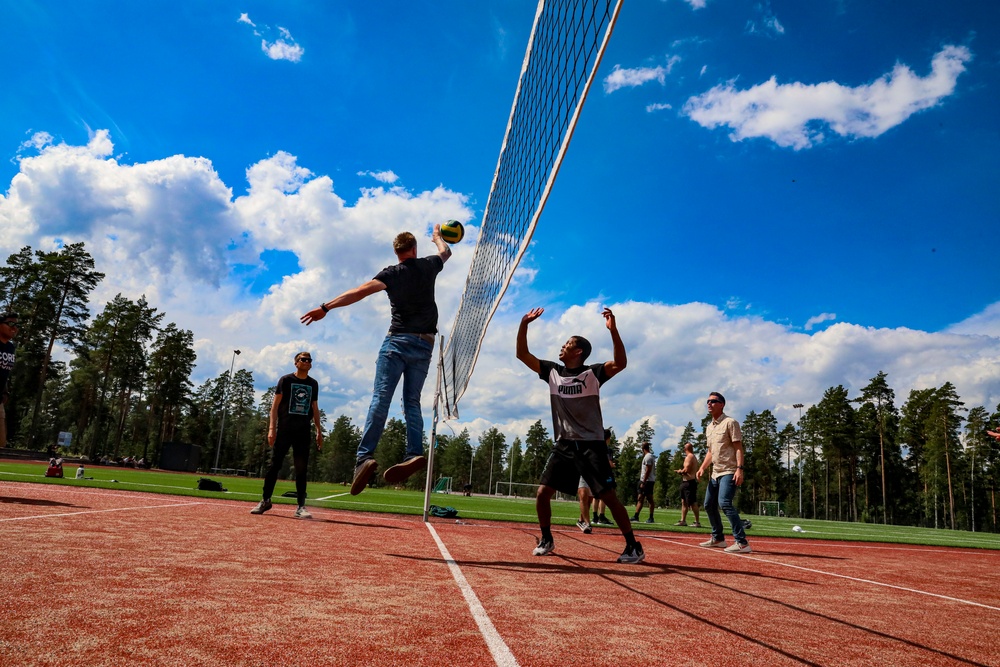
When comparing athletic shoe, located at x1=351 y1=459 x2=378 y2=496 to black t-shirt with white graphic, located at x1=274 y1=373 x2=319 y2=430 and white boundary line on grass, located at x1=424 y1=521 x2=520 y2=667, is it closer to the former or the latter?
white boundary line on grass, located at x1=424 y1=521 x2=520 y2=667

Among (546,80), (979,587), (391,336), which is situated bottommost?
(979,587)

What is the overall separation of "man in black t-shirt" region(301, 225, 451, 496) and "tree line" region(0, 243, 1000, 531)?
45543mm

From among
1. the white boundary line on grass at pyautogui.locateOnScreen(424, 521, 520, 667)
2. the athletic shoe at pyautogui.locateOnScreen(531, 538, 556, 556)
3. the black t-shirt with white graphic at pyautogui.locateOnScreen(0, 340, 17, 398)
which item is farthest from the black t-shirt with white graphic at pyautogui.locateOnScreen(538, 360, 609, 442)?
the black t-shirt with white graphic at pyautogui.locateOnScreen(0, 340, 17, 398)

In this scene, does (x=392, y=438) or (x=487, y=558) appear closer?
(x=487, y=558)

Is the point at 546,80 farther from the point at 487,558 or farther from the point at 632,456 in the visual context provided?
the point at 632,456

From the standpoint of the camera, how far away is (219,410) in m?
95.6

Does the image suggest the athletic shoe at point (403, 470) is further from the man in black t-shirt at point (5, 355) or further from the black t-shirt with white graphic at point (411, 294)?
the man in black t-shirt at point (5, 355)

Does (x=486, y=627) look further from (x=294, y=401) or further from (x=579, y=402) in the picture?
(x=294, y=401)

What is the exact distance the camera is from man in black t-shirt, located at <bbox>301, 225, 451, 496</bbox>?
17.3 ft

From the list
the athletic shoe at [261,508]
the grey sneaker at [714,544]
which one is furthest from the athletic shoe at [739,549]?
the athletic shoe at [261,508]

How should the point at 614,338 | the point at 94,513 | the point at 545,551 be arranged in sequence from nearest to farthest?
the point at 614,338 → the point at 545,551 → the point at 94,513

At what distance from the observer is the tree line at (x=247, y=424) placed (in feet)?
169

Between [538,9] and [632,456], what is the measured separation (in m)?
105

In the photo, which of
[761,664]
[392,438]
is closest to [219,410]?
[392,438]
